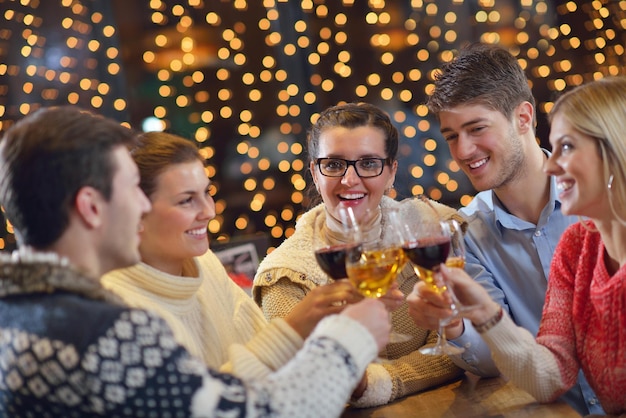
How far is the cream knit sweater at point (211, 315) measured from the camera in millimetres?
1728

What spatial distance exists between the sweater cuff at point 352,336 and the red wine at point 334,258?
0.88 ft

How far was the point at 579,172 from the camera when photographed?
1910 mm

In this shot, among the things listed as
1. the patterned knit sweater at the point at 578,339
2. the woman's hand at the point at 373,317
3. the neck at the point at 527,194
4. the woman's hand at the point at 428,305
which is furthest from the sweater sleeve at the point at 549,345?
the neck at the point at 527,194

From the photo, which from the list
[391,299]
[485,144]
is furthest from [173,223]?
[485,144]

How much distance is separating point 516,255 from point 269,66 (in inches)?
120

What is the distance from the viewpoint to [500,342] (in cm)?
189

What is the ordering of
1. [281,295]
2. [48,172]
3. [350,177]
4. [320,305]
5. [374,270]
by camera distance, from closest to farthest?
[48,172] < [374,270] < [320,305] < [281,295] < [350,177]

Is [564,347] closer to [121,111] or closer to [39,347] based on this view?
[39,347]

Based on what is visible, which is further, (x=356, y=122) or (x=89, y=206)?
(x=356, y=122)

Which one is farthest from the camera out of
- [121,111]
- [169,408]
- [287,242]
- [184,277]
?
[121,111]

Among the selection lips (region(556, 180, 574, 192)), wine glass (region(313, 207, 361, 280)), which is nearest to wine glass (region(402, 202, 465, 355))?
wine glass (region(313, 207, 361, 280))

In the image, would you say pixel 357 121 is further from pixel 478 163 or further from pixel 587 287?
pixel 587 287

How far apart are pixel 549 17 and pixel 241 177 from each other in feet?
8.16

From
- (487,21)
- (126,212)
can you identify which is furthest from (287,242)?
(487,21)
